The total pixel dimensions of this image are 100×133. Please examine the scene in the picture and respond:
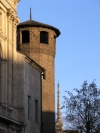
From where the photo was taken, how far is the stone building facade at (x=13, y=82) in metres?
37.8

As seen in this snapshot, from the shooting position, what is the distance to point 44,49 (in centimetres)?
5703

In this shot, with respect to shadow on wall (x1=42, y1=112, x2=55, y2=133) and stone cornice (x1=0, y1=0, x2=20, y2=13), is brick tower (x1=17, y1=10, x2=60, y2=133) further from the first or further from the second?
stone cornice (x1=0, y1=0, x2=20, y2=13)

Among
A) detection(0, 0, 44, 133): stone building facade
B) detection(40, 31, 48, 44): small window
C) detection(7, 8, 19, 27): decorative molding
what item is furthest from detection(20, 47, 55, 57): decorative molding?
detection(7, 8, 19, 27): decorative molding

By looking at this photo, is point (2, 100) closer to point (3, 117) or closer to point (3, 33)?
point (3, 117)

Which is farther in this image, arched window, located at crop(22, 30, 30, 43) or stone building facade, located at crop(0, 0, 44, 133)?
arched window, located at crop(22, 30, 30, 43)

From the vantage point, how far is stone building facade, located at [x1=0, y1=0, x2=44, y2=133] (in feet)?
124

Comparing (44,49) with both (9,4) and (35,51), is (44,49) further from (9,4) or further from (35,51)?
(9,4)

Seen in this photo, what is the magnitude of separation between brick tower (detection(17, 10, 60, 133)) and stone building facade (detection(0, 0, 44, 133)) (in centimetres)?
1312

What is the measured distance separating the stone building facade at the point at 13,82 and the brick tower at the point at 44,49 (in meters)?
13.1

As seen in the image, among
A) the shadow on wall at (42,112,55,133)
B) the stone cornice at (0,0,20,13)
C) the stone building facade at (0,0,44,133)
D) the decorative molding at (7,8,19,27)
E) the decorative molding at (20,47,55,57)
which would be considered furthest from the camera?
the decorative molding at (20,47,55,57)

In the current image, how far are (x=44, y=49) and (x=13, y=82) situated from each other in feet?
59.0

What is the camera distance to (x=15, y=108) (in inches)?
1539

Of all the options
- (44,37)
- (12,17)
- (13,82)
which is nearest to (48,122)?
(44,37)

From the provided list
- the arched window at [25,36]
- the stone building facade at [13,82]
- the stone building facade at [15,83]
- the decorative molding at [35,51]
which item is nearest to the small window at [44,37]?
the decorative molding at [35,51]
